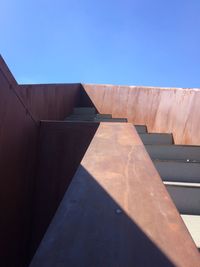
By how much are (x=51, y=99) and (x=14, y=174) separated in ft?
8.05

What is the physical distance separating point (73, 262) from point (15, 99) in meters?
1.27

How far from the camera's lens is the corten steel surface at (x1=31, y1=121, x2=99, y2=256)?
2.32 meters

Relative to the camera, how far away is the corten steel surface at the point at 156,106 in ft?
12.5

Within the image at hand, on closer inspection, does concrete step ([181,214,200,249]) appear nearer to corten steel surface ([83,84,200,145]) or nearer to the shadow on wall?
the shadow on wall

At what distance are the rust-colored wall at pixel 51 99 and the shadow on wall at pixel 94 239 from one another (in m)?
1.10

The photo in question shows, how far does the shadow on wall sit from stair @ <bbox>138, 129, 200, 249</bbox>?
0.78m

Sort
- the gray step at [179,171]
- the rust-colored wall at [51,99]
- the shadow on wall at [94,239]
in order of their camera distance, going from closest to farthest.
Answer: the shadow on wall at [94,239]
the gray step at [179,171]
the rust-colored wall at [51,99]

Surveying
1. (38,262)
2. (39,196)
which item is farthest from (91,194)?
(39,196)

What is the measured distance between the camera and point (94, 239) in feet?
2.78

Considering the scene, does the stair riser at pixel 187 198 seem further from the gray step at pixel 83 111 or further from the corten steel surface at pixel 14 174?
the gray step at pixel 83 111

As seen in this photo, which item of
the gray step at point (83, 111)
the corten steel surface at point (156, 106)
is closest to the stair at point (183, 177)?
the corten steel surface at point (156, 106)

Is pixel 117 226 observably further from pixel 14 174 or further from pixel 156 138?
pixel 156 138

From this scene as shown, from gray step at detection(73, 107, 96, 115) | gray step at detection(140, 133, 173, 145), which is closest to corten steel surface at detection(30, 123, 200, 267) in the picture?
gray step at detection(140, 133, 173, 145)

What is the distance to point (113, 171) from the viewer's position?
4.47 feet
